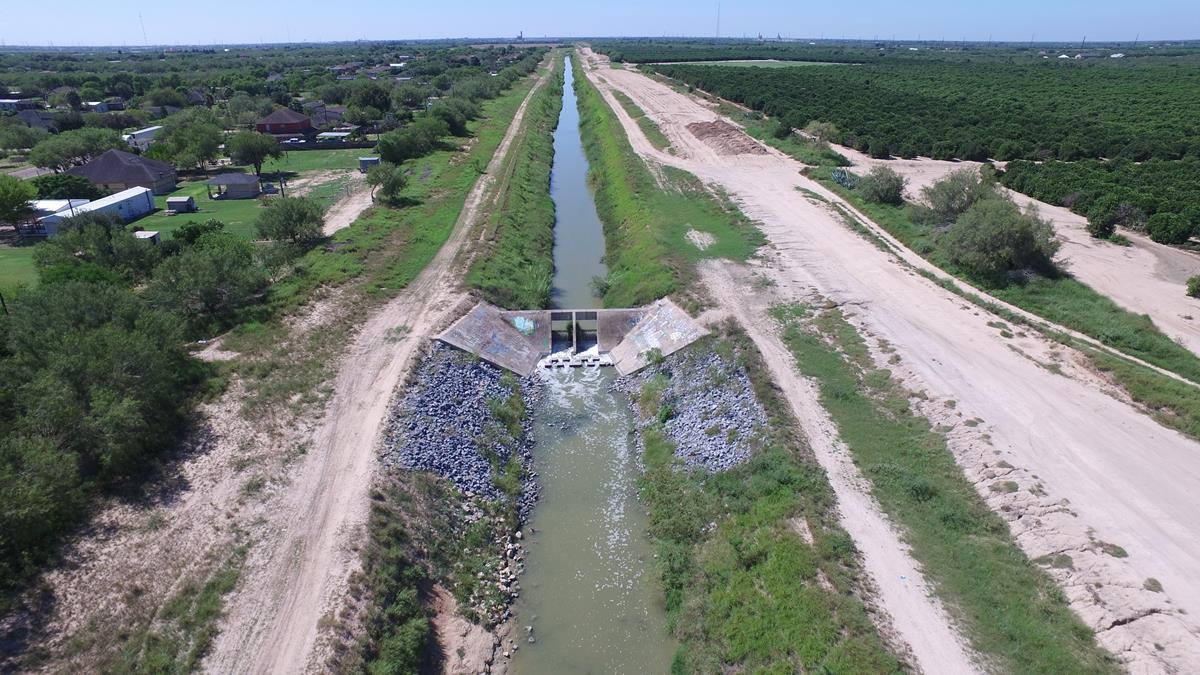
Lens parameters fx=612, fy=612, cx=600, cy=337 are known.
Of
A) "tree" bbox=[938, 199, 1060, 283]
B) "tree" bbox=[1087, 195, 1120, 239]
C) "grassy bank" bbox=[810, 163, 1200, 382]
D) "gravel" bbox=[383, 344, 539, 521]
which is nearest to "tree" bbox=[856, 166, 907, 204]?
"grassy bank" bbox=[810, 163, 1200, 382]

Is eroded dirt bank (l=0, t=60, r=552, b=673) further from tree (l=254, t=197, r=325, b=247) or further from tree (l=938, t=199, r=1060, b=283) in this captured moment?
tree (l=938, t=199, r=1060, b=283)

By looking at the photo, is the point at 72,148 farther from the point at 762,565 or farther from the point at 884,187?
the point at 762,565

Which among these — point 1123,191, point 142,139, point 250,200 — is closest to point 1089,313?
point 1123,191

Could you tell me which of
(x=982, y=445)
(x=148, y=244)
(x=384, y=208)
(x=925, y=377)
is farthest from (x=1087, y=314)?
(x=148, y=244)

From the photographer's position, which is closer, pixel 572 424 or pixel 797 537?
pixel 797 537

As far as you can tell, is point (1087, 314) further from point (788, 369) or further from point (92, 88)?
point (92, 88)

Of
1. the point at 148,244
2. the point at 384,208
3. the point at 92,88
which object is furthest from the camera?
the point at 92,88

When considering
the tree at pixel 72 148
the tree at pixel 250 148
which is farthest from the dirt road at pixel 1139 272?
the tree at pixel 72 148
